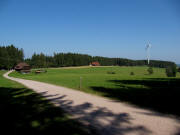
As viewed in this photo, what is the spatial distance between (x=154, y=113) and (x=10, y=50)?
304ft

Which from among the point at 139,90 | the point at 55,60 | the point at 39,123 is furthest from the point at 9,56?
the point at 39,123

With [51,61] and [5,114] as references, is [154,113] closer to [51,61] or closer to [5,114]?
[5,114]

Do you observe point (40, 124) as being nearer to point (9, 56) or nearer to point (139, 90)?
point (139, 90)

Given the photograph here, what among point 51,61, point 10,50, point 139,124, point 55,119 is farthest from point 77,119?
point 51,61

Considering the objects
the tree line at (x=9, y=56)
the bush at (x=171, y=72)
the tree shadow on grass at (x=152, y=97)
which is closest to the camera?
the tree shadow on grass at (x=152, y=97)

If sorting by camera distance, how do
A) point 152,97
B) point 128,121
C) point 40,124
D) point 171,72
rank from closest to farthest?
1. point 40,124
2. point 128,121
3. point 152,97
4. point 171,72

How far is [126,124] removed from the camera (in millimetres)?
3826

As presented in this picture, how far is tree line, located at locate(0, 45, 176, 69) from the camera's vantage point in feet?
233

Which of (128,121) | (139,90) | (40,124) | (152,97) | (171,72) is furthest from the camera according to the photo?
(171,72)

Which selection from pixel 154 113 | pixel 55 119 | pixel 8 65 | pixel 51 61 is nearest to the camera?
pixel 55 119

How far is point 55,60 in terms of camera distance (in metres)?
100

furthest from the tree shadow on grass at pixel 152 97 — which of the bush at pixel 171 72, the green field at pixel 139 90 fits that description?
Answer: the bush at pixel 171 72

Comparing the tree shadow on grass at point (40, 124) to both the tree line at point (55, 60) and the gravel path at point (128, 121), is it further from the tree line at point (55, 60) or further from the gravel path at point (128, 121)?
the tree line at point (55, 60)

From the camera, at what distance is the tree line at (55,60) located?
7111cm
